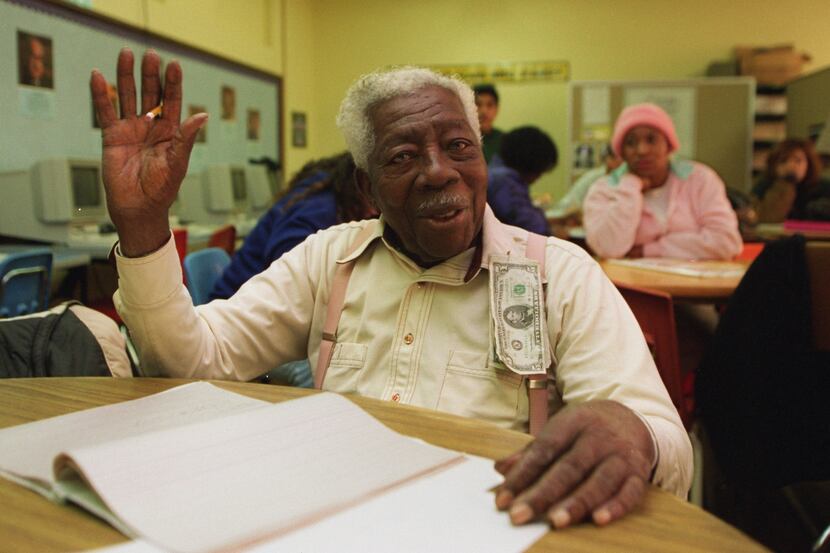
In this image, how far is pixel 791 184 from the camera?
201 inches

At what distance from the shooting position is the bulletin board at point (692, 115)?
283 inches

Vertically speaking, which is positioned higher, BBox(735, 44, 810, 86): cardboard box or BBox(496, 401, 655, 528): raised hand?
BBox(735, 44, 810, 86): cardboard box

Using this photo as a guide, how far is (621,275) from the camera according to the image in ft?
7.79

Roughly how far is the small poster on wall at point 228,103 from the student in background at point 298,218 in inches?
173

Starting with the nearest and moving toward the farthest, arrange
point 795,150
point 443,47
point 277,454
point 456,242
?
1. point 277,454
2. point 456,242
3. point 795,150
4. point 443,47

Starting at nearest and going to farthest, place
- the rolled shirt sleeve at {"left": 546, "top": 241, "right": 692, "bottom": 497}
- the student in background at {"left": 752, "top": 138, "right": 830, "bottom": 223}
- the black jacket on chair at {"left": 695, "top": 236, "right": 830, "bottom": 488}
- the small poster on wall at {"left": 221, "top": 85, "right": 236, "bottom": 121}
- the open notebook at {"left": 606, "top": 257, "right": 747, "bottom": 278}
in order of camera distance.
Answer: the rolled shirt sleeve at {"left": 546, "top": 241, "right": 692, "bottom": 497} → the black jacket on chair at {"left": 695, "top": 236, "right": 830, "bottom": 488} → the open notebook at {"left": 606, "top": 257, "right": 747, "bottom": 278} → the student in background at {"left": 752, "top": 138, "right": 830, "bottom": 223} → the small poster on wall at {"left": 221, "top": 85, "right": 236, "bottom": 121}

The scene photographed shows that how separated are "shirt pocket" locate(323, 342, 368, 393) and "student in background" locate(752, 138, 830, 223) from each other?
462cm

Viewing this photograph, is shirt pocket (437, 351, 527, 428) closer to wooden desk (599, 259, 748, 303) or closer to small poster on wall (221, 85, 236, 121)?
wooden desk (599, 259, 748, 303)

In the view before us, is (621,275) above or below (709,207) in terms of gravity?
below

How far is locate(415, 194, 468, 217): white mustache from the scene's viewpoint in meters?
1.22

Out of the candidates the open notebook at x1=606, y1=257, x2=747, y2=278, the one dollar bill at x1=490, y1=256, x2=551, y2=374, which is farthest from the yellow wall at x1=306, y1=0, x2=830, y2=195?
the one dollar bill at x1=490, y1=256, x2=551, y2=374

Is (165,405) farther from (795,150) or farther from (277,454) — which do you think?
(795,150)

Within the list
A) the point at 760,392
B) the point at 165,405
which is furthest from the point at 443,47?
the point at 165,405

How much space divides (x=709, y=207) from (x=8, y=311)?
293cm
